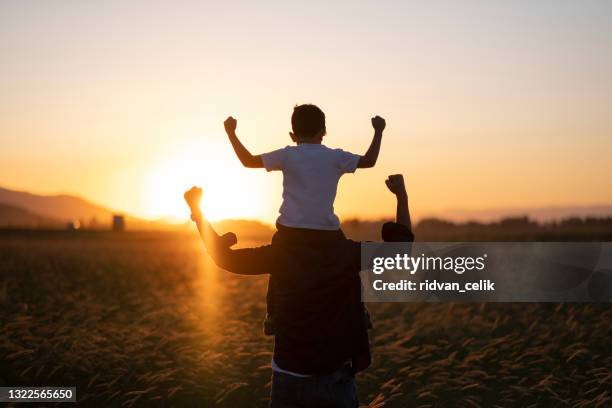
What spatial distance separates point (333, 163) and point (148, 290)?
10991 mm

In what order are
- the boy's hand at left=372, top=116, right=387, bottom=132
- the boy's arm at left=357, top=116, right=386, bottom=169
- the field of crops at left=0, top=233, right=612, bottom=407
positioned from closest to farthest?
the boy's arm at left=357, top=116, right=386, bottom=169, the boy's hand at left=372, top=116, right=387, bottom=132, the field of crops at left=0, top=233, right=612, bottom=407

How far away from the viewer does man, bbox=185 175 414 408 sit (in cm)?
405

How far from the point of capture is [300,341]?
409cm

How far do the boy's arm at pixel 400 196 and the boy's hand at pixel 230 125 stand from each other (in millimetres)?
953

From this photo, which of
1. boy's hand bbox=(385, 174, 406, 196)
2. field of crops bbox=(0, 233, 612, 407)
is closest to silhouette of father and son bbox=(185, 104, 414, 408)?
boy's hand bbox=(385, 174, 406, 196)

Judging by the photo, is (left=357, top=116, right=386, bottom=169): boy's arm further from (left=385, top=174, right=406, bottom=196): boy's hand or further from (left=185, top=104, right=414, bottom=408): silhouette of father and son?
(left=385, top=174, right=406, bottom=196): boy's hand

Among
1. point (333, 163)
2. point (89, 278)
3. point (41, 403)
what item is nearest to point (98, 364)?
point (41, 403)

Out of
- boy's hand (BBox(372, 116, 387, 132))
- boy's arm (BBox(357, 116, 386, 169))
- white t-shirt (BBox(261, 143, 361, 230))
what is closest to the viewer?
white t-shirt (BBox(261, 143, 361, 230))

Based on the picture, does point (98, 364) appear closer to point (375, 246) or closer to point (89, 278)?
point (375, 246)

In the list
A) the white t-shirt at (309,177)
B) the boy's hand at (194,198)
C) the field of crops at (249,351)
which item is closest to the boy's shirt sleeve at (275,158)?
the white t-shirt at (309,177)

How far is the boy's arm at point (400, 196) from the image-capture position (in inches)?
171

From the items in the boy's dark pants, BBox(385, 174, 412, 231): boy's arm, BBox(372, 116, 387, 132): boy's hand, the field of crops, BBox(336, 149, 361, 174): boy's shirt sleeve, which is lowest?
the field of crops

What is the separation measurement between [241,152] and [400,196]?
989 mm

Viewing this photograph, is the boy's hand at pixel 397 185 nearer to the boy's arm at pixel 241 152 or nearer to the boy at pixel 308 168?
the boy at pixel 308 168
